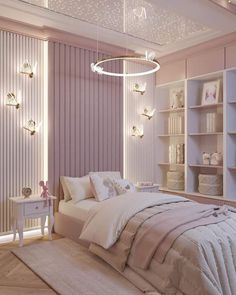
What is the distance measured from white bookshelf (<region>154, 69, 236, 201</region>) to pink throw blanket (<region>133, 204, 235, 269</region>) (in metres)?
1.72

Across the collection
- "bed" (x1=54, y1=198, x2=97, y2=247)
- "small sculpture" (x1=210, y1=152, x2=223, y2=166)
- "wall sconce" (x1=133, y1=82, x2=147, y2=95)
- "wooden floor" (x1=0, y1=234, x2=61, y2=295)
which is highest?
"wall sconce" (x1=133, y1=82, x2=147, y2=95)

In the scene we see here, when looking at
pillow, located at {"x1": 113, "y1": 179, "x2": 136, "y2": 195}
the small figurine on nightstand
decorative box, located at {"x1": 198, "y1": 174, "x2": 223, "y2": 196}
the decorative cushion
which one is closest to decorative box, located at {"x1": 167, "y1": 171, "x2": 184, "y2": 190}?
the decorative cushion

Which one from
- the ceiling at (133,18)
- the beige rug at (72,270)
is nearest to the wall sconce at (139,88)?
the ceiling at (133,18)

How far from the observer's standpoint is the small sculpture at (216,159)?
4594 millimetres

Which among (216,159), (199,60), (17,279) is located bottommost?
(17,279)

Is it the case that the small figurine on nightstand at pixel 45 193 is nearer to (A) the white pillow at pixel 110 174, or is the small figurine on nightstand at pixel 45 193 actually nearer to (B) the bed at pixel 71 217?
(B) the bed at pixel 71 217

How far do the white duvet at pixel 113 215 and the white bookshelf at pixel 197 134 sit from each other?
1.46m

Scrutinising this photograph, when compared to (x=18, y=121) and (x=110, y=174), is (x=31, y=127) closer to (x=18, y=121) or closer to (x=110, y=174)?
(x=18, y=121)

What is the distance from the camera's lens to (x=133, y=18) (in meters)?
3.94

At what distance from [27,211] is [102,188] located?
3.23 ft

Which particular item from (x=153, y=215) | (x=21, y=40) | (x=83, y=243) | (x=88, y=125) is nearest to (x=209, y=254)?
(x=153, y=215)

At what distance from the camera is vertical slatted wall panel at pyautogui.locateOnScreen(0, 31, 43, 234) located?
3.93m

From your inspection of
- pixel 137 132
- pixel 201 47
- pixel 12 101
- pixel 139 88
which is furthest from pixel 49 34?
pixel 201 47

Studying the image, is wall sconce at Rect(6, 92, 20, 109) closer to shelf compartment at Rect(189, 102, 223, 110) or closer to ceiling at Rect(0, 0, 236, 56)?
ceiling at Rect(0, 0, 236, 56)
